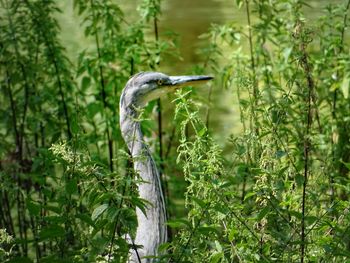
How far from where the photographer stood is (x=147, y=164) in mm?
4098

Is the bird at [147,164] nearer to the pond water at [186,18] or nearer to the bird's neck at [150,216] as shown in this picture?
the bird's neck at [150,216]

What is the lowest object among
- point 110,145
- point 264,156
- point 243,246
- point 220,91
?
point 220,91

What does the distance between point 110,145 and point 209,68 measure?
4.01 ft

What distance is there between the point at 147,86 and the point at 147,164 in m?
0.52

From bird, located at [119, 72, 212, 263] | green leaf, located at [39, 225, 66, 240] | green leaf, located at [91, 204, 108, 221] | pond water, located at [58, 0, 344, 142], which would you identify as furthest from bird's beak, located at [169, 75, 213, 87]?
pond water, located at [58, 0, 344, 142]

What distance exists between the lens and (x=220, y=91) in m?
9.46

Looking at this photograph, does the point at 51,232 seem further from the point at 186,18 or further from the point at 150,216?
the point at 186,18

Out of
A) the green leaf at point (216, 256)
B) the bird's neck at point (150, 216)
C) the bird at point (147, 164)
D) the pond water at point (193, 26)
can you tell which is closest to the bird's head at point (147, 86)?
the bird at point (147, 164)

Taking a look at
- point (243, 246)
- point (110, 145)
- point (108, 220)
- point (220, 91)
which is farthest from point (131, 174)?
point (220, 91)

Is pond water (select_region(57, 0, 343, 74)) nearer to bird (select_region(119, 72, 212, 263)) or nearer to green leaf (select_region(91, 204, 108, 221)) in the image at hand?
bird (select_region(119, 72, 212, 263))

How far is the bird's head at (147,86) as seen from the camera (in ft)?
14.5

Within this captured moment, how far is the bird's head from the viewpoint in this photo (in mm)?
4406

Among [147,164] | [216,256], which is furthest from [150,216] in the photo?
[216,256]

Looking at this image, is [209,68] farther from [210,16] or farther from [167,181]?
[210,16]
